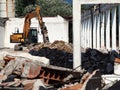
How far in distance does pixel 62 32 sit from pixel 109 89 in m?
39.4

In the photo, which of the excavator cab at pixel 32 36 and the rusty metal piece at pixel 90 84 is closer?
the rusty metal piece at pixel 90 84

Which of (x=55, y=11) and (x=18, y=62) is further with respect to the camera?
(x=55, y=11)

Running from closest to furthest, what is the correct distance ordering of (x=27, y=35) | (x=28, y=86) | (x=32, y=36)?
(x=28, y=86)
(x=27, y=35)
(x=32, y=36)

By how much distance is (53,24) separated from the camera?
174ft

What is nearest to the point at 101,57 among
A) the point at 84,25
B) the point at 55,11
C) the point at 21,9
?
the point at 84,25

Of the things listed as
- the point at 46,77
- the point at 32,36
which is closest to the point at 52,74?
the point at 46,77

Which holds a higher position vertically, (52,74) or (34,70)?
(34,70)

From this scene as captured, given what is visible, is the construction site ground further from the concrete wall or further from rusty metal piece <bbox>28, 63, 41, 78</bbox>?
the concrete wall

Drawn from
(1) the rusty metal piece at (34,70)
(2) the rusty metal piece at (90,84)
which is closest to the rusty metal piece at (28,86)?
(2) the rusty metal piece at (90,84)

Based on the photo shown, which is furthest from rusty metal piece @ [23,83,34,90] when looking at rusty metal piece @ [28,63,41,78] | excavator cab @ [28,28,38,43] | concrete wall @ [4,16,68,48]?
concrete wall @ [4,16,68,48]

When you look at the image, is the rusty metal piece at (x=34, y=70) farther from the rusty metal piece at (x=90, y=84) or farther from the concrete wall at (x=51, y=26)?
the concrete wall at (x=51, y=26)

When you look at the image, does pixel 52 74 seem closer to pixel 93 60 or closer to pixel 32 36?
pixel 93 60

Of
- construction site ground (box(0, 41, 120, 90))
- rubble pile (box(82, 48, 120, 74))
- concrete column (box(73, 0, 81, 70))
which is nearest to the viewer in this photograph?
construction site ground (box(0, 41, 120, 90))

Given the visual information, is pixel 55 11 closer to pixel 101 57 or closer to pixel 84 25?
pixel 84 25
